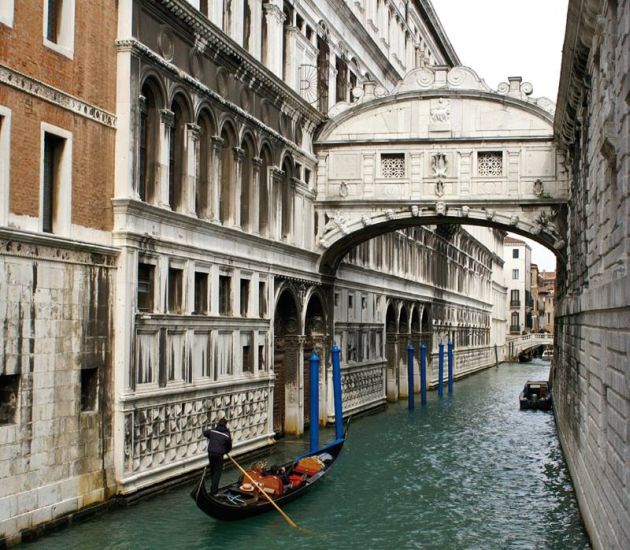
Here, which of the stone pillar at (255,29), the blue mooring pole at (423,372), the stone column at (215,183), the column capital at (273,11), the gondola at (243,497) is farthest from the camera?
the blue mooring pole at (423,372)

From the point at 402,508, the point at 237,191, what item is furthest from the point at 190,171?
the point at 402,508

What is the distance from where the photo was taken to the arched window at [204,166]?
16.9 m

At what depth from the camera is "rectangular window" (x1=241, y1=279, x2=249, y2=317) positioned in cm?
1873

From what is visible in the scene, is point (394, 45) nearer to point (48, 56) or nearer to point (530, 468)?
point (530, 468)

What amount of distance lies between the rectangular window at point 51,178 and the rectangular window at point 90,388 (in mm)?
2061

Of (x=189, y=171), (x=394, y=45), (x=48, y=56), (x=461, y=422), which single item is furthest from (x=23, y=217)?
(x=394, y=45)

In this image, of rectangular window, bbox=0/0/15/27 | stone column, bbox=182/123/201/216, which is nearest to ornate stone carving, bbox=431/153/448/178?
stone column, bbox=182/123/201/216

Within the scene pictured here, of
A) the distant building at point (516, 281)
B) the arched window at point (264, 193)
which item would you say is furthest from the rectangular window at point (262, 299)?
the distant building at point (516, 281)

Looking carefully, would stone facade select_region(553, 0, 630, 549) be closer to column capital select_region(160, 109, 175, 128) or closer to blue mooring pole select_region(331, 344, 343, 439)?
column capital select_region(160, 109, 175, 128)

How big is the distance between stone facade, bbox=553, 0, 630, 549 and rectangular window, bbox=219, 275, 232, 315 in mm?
6074

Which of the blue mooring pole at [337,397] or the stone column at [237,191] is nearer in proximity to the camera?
the stone column at [237,191]

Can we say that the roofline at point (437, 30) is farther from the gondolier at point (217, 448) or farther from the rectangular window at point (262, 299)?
the gondolier at point (217, 448)

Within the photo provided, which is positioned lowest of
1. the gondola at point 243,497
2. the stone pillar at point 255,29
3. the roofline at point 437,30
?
the gondola at point 243,497

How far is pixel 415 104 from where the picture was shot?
22.3 metres
